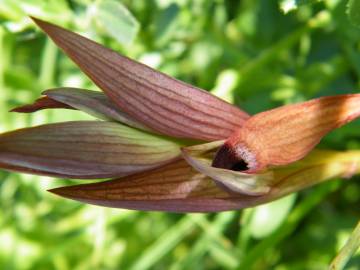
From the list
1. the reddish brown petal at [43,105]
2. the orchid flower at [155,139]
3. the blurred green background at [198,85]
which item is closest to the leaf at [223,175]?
the orchid flower at [155,139]

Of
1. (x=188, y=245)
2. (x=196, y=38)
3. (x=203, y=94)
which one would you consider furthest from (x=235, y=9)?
(x=203, y=94)

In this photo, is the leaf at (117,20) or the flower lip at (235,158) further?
the leaf at (117,20)

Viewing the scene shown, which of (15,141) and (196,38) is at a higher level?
(196,38)

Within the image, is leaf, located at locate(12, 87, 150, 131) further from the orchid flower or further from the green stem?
the green stem

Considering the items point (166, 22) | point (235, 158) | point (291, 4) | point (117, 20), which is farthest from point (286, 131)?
point (166, 22)

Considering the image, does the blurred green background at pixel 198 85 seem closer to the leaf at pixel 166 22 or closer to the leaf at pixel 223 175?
the leaf at pixel 166 22

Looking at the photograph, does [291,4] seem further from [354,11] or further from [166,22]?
[166,22]

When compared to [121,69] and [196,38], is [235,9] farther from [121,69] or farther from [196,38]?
[121,69]
